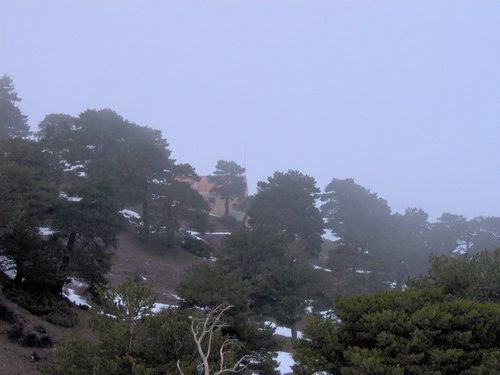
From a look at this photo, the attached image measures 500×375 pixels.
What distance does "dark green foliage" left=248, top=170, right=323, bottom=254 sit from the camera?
46.2 metres

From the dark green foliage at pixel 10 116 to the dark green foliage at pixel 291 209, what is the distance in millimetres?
23917

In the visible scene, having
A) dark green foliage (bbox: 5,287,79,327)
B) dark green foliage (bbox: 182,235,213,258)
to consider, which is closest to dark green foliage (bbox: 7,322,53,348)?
dark green foliage (bbox: 5,287,79,327)

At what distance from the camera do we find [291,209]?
46.7 meters

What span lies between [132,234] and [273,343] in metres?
28.7

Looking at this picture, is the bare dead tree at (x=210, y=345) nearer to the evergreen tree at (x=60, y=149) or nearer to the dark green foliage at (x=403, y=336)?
the dark green foliage at (x=403, y=336)

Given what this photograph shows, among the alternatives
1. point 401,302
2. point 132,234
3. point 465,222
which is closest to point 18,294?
point 401,302

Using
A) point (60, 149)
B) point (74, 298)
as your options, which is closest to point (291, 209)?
point (60, 149)

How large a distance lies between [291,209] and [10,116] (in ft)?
93.3

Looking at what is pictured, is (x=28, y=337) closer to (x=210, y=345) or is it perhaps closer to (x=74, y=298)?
(x=74, y=298)

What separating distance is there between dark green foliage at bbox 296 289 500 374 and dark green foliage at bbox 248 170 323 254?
1324 inches

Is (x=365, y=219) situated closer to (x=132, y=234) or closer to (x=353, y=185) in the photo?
(x=353, y=185)

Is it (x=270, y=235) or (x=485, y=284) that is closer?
(x=485, y=284)

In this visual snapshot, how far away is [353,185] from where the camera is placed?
183 feet

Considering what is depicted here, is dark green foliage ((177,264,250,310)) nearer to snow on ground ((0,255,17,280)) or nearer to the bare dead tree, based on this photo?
the bare dead tree
